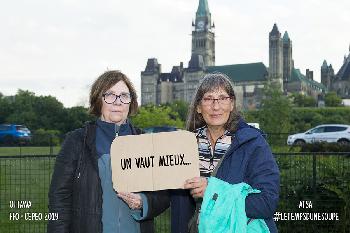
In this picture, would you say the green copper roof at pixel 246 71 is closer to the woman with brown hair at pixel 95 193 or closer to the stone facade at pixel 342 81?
the stone facade at pixel 342 81

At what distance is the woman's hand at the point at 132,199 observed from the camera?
343 centimetres

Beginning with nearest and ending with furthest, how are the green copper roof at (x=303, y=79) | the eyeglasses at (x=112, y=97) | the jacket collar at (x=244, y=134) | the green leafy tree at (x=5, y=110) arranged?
1. the jacket collar at (x=244, y=134)
2. the eyeglasses at (x=112, y=97)
3. the green leafy tree at (x=5, y=110)
4. the green copper roof at (x=303, y=79)

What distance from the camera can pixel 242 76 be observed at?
480ft

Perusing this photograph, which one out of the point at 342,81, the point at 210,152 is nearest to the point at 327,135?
the point at 210,152

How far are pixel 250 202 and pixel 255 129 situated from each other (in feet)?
1.64

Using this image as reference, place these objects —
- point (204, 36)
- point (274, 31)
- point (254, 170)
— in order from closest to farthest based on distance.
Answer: point (254, 170), point (274, 31), point (204, 36)

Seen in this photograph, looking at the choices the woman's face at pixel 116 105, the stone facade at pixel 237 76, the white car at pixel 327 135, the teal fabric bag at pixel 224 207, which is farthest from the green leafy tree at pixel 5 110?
the stone facade at pixel 237 76

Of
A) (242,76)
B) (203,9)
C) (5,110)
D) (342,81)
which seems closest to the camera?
(5,110)

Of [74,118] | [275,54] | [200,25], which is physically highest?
[200,25]

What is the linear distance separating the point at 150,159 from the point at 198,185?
0.43 meters

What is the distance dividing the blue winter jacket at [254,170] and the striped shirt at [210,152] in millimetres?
79

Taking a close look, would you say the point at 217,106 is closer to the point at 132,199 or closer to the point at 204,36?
the point at 132,199

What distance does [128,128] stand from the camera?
374 centimetres

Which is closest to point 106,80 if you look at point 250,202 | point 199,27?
point 250,202
